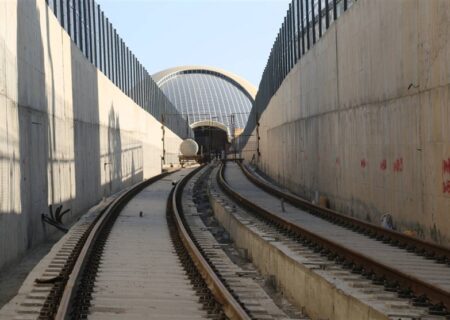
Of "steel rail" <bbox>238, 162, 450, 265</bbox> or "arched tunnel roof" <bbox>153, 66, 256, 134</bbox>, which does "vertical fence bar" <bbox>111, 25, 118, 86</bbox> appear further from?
"arched tunnel roof" <bbox>153, 66, 256, 134</bbox>

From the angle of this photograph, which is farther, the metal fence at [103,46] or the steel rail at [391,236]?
the metal fence at [103,46]

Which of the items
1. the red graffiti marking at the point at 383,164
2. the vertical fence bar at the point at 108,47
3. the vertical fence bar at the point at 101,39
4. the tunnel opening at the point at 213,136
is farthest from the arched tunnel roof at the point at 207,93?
the red graffiti marking at the point at 383,164

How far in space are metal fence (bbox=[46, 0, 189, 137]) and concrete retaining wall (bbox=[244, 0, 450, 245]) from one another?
9112 mm

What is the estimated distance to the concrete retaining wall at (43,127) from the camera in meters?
13.9

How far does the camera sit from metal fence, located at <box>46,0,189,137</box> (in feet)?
91.7

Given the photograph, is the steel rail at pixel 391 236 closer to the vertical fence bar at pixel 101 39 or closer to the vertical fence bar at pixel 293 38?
the vertical fence bar at pixel 293 38

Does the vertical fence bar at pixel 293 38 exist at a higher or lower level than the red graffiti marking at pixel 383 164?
higher

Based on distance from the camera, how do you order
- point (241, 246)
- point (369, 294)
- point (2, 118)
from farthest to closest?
point (241, 246) → point (2, 118) → point (369, 294)

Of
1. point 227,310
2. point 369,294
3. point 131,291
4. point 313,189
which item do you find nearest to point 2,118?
point 131,291

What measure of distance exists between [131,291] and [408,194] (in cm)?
738

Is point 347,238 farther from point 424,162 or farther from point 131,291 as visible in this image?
point 131,291

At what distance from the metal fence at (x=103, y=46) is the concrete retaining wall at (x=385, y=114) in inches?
359

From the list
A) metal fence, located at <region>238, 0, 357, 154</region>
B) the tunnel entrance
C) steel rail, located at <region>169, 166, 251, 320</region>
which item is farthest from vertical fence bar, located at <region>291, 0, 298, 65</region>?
the tunnel entrance

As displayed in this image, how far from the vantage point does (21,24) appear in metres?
16.0
